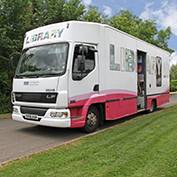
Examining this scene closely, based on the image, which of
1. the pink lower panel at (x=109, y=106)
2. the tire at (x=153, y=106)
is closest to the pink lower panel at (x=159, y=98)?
the tire at (x=153, y=106)

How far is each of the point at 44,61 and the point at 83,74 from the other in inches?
45.9

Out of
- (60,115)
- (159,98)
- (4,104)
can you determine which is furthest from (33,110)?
(159,98)

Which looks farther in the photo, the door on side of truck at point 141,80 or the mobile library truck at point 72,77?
the door on side of truck at point 141,80

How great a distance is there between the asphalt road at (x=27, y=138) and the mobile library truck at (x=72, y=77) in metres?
0.45

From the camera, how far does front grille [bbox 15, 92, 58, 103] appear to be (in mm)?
9461

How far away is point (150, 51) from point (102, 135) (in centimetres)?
716

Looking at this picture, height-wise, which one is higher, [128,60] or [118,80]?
[128,60]

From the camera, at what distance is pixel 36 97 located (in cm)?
979

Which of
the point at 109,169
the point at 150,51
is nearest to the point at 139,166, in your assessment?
the point at 109,169

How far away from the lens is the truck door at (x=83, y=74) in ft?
31.7

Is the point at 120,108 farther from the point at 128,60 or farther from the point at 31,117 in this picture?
the point at 31,117

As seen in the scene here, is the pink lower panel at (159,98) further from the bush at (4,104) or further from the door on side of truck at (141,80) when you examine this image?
the bush at (4,104)

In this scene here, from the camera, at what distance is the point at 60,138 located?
32.2 feet

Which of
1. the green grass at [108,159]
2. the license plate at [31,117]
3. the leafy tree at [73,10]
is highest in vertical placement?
the leafy tree at [73,10]
